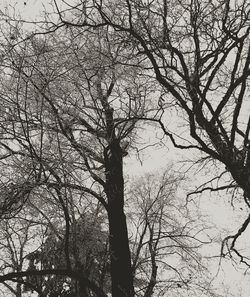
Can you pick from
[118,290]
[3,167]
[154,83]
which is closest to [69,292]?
[118,290]

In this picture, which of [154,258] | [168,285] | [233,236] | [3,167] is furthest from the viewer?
[154,258]

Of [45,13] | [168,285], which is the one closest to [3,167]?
[45,13]

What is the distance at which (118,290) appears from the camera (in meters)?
7.17

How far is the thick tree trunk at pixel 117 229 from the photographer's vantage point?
725 cm

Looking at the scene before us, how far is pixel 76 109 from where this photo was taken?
7996 mm

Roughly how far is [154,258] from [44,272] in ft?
25.7

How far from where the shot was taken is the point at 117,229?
25.6 feet

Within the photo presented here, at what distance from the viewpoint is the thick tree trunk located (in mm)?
7254

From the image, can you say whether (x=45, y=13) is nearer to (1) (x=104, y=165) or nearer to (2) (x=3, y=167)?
(2) (x=3, y=167)

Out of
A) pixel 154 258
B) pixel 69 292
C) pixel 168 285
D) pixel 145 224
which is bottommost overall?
pixel 69 292

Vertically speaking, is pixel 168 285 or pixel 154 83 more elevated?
pixel 154 83

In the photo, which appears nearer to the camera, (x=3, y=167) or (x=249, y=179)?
(x=249, y=179)

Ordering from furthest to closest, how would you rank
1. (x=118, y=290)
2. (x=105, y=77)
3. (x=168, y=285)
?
(x=168, y=285) → (x=105, y=77) → (x=118, y=290)

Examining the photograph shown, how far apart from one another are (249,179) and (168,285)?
7.31 m
